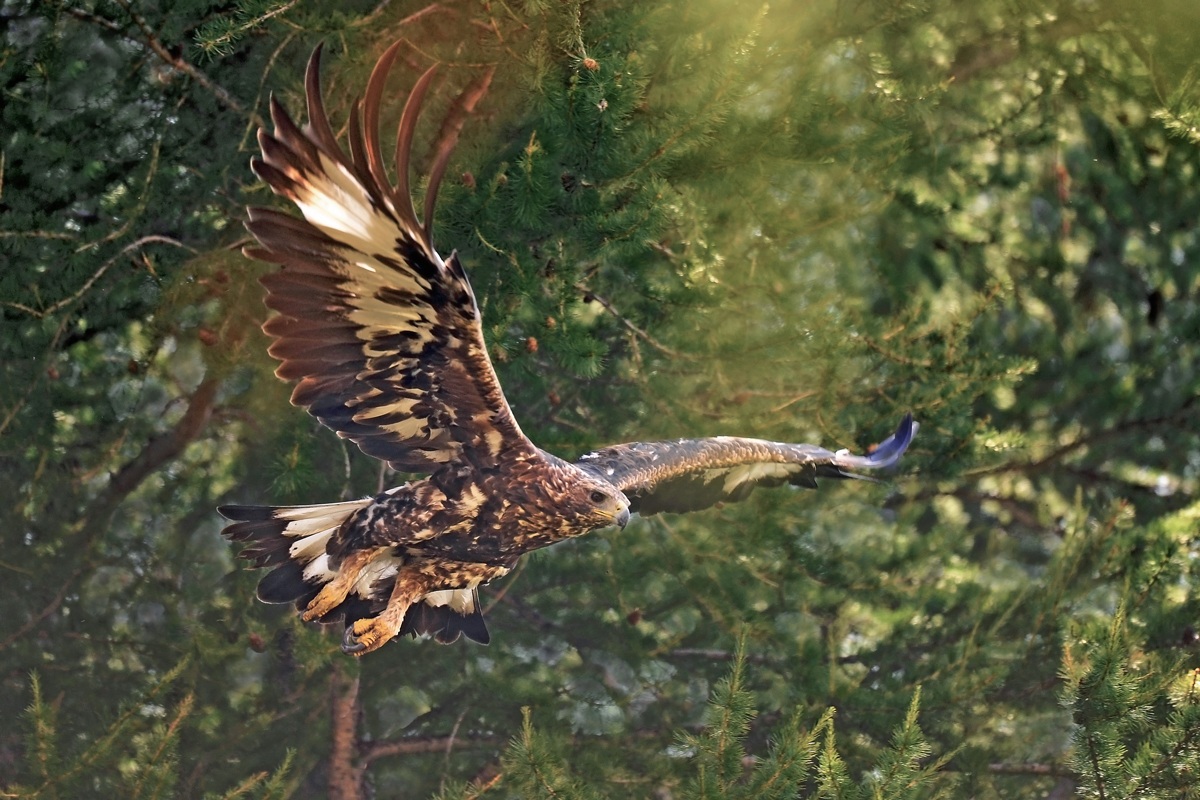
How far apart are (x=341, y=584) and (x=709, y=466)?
0.79 m

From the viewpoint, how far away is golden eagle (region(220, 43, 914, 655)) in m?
2.01

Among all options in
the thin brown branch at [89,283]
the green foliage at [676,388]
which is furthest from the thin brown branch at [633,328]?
the thin brown branch at [89,283]

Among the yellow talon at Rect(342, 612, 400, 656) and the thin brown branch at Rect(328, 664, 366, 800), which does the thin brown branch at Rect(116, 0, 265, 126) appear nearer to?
the yellow talon at Rect(342, 612, 400, 656)

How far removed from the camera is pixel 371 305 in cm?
218

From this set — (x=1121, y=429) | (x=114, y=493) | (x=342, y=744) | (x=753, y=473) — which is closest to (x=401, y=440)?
(x=753, y=473)

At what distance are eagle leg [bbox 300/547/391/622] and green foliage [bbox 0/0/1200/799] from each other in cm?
52

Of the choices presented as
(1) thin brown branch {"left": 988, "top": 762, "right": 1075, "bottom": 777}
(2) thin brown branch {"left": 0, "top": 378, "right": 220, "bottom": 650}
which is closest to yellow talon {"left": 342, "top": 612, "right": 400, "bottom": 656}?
(2) thin brown branch {"left": 0, "top": 378, "right": 220, "bottom": 650}

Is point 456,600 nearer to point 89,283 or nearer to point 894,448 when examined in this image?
point 894,448

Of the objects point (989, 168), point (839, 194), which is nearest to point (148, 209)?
point (839, 194)

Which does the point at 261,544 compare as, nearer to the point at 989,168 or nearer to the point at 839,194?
the point at 839,194

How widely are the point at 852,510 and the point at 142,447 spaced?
103 inches

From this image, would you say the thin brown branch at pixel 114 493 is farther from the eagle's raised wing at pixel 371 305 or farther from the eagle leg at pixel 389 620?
the eagle's raised wing at pixel 371 305

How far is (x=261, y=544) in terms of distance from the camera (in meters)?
2.61

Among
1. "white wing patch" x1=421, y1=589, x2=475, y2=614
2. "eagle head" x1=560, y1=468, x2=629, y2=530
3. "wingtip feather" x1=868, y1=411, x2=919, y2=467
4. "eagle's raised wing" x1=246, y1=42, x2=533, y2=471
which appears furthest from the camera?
"wingtip feather" x1=868, y1=411, x2=919, y2=467
